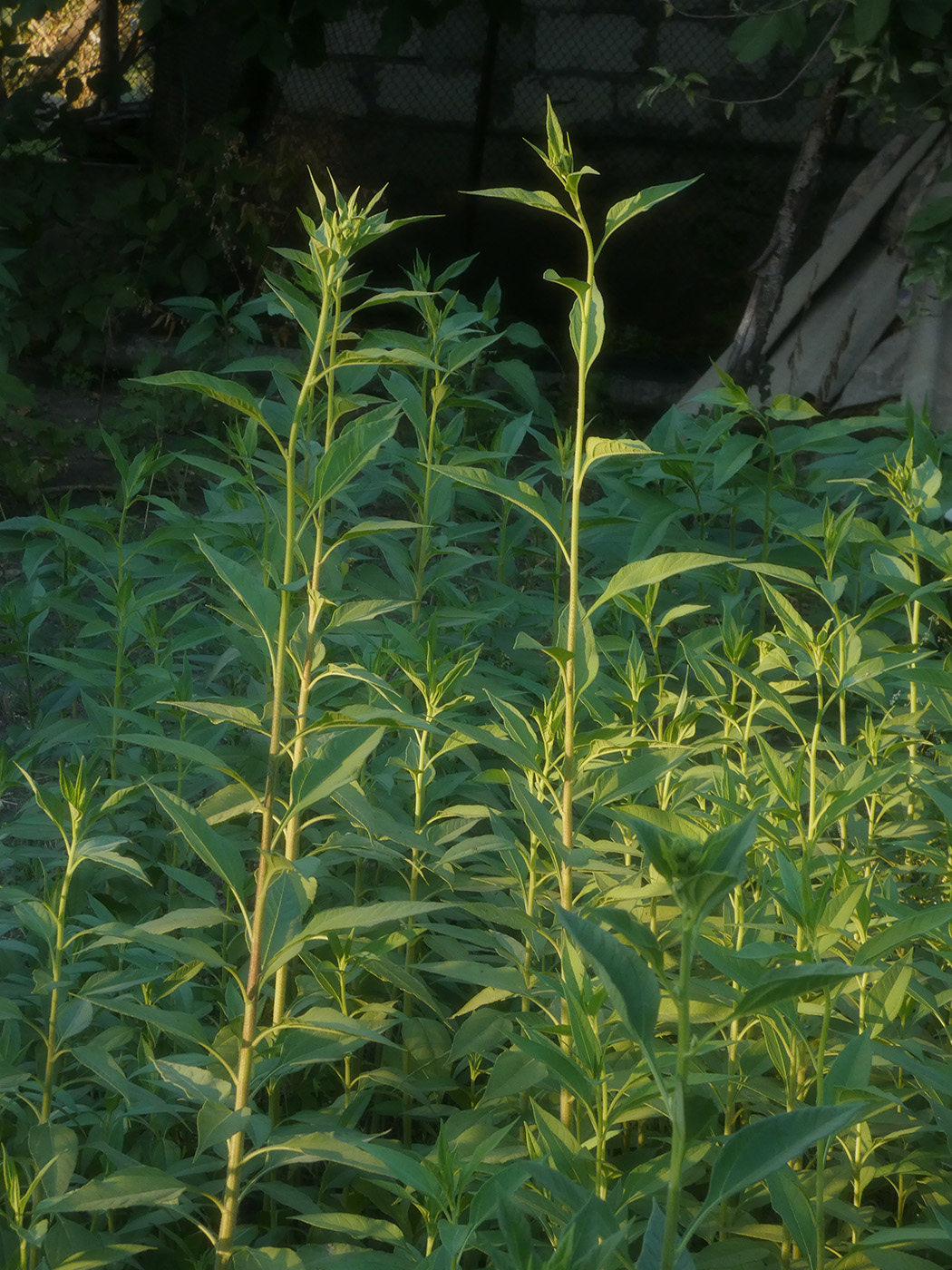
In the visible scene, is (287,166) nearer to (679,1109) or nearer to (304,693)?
(304,693)

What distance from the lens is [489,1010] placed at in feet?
4.82

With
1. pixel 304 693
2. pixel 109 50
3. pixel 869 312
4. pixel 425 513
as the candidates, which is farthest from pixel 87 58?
pixel 304 693

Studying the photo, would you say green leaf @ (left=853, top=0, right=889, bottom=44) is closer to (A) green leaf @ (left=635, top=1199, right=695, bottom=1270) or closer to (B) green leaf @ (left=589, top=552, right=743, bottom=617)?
(B) green leaf @ (left=589, top=552, right=743, bottom=617)

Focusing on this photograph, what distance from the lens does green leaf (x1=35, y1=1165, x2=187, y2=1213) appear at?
1.15m

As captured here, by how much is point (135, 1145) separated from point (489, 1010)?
0.44m

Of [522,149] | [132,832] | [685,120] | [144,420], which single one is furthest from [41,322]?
[132,832]

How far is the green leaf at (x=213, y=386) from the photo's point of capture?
124cm

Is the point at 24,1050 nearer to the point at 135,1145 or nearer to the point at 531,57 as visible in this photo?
the point at 135,1145

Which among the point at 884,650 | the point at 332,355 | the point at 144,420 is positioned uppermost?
the point at 332,355

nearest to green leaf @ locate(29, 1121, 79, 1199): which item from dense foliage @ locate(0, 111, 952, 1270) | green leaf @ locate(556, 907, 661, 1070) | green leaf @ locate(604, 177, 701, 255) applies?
dense foliage @ locate(0, 111, 952, 1270)

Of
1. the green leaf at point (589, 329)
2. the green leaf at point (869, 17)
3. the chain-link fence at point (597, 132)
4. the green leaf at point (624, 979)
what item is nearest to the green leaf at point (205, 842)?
the green leaf at point (624, 979)

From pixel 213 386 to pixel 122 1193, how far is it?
0.72 meters

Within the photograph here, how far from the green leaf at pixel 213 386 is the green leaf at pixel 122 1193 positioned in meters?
0.68

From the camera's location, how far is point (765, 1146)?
868mm
